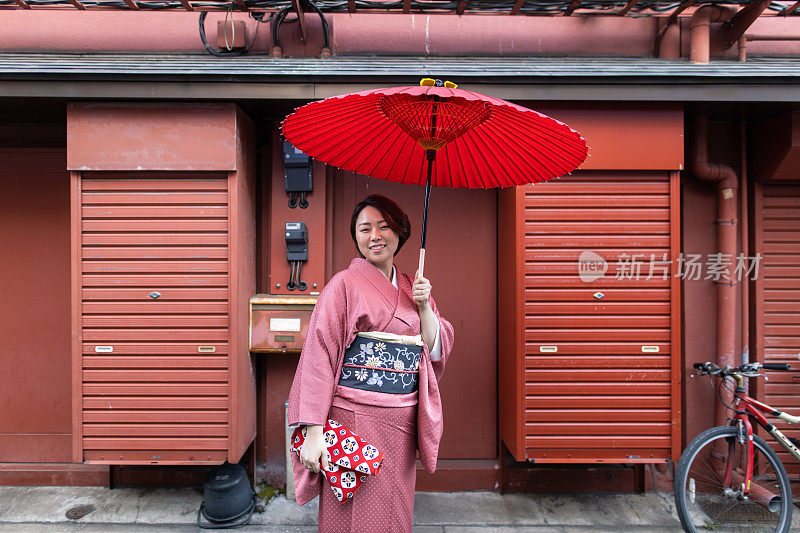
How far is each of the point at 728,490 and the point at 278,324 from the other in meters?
3.73

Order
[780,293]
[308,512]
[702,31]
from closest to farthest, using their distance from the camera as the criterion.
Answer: [308,512] < [702,31] < [780,293]

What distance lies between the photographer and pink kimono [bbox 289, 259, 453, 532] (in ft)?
7.56

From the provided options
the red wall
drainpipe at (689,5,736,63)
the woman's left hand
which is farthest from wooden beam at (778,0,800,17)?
the red wall

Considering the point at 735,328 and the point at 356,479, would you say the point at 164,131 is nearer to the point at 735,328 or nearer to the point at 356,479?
the point at 356,479

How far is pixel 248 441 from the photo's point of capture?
12.6 ft

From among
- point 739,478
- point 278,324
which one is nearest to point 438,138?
point 278,324

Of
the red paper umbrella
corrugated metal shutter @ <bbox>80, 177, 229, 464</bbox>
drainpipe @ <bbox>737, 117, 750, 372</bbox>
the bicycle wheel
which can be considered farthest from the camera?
drainpipe @ <bbox>737, 117, 750, 372</bbox>

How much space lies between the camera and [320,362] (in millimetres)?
2291

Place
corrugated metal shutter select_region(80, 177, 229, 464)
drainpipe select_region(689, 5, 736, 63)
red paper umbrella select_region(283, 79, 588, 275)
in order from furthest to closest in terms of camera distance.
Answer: drainpipe select_region(689, 5, 736, 63)
corrugated metal shutter select_region(80, 177, 229, 464)
red paper umbrella select_region(283, 79, 588, 275)

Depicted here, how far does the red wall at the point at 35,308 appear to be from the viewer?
4223 mm

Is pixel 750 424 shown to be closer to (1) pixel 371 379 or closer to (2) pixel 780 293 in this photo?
(2) pixel 780 293

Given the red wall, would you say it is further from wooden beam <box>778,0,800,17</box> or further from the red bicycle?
wooden beam <box>778,0,800,17</box>

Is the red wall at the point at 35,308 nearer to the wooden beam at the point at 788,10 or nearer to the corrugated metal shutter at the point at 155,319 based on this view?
the corrugated metal shutter at the point at 155,319

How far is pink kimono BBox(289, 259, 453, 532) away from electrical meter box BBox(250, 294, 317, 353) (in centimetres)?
138
